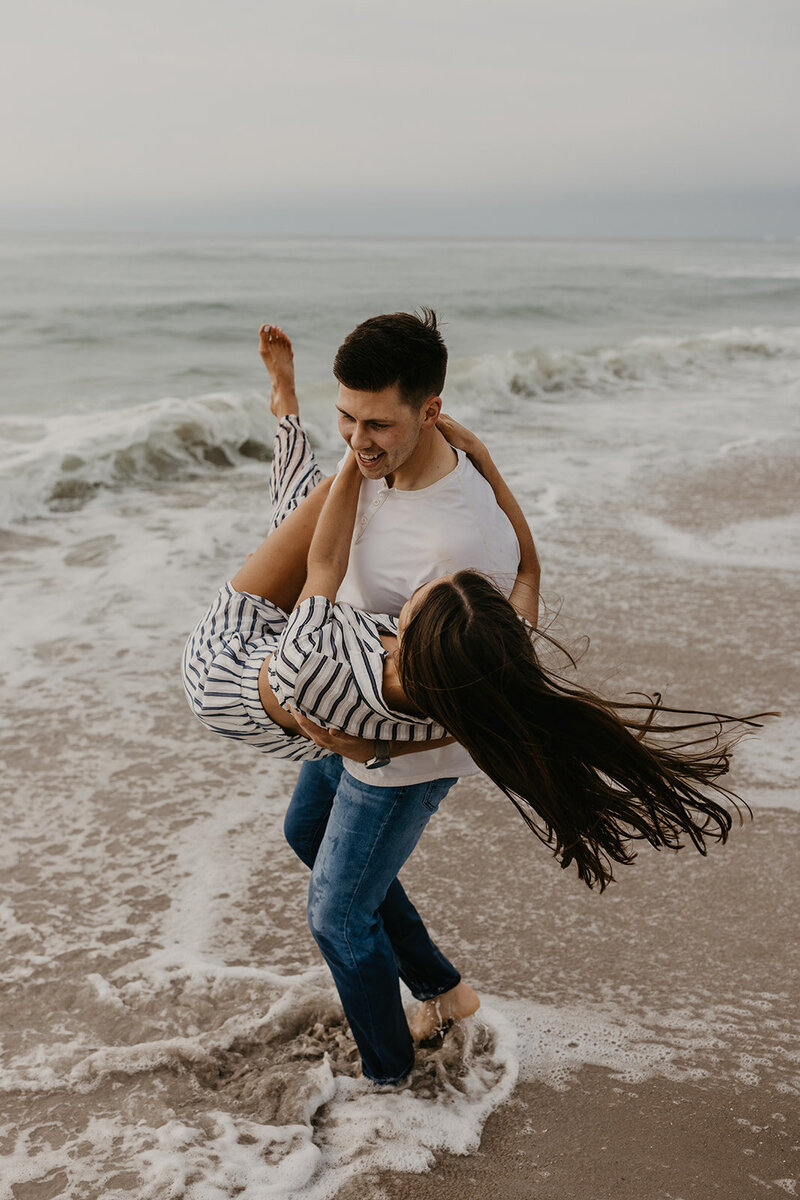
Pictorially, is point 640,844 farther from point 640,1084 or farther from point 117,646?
point 117,646

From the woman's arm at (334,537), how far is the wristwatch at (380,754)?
366 mm

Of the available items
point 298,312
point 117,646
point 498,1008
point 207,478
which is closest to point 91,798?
point 117,646

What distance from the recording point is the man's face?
2.51 meters

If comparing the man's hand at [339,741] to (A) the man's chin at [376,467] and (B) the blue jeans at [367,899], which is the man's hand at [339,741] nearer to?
(B) the blue jeans at [367,899]

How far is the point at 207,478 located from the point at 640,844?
7.27m

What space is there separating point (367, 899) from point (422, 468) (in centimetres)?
109

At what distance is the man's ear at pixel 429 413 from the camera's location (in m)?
2.59

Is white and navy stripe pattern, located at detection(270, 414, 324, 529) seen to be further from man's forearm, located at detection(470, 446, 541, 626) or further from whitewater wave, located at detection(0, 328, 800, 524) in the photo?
whitewater wave, located at detection(0, 328, 800, 524)

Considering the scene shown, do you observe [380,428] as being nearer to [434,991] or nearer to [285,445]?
[285,445]

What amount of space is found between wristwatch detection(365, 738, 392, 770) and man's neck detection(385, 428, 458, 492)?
66cm

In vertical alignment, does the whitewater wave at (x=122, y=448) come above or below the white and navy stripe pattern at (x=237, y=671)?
below

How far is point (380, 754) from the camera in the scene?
2.37 meters

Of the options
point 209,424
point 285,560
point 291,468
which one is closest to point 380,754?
point 285,560

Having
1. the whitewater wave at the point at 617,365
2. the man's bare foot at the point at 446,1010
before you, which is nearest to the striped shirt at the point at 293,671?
the man's bare foot at the point at 446,1010
